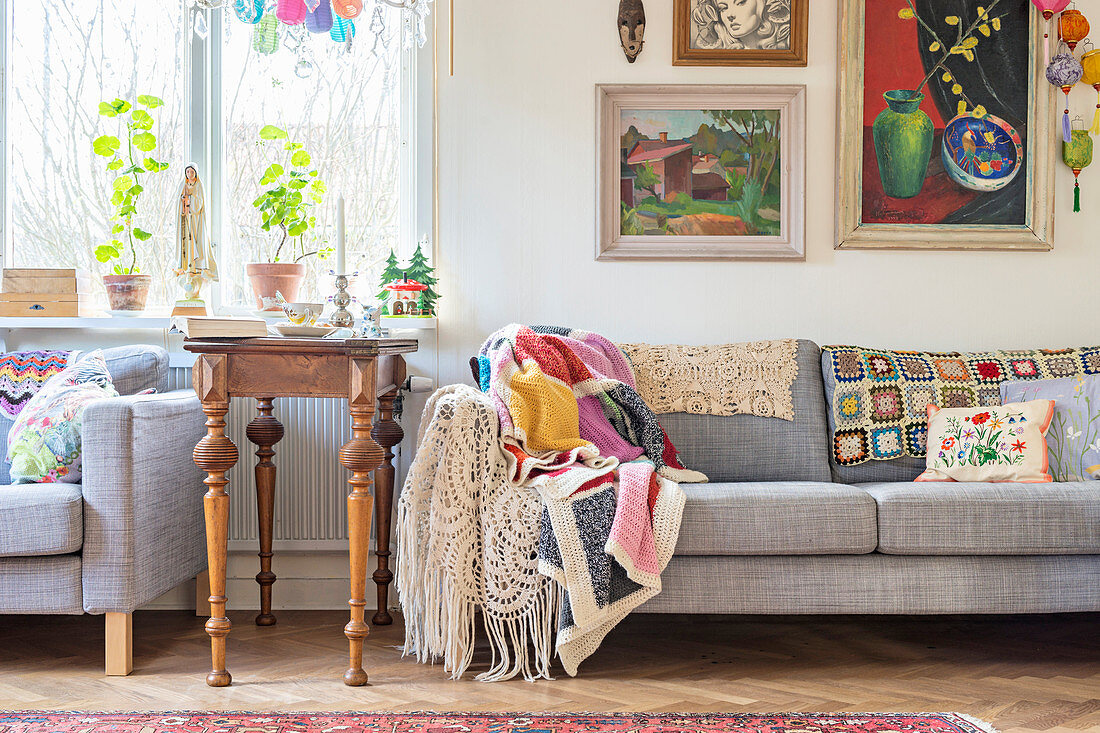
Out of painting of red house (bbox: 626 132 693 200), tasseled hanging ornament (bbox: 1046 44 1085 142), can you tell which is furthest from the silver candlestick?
tasseled hanging ornament (bbox: 1046 44 1085 142)

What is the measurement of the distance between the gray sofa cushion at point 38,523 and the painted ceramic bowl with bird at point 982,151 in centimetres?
281

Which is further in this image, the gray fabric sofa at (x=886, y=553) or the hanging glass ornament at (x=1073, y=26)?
the hanging glass ornament at (x=1073, y=26)

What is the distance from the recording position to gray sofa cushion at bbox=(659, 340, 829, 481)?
2699mm

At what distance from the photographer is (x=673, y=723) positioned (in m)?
1.92

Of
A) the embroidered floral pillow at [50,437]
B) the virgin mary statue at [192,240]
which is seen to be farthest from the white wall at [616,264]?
the embroidered floral pillow at [50,437]

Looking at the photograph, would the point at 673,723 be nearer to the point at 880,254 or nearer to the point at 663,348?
the point at 663,348

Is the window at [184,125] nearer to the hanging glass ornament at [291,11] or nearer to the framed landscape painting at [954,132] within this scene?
the hanging glass ornament at [291,11]

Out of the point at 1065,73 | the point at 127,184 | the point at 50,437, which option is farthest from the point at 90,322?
the point at 1065,73

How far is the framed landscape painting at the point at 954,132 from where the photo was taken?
3.02 m

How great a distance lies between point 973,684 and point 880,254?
1424 mm

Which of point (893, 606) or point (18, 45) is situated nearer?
point (893, 606)

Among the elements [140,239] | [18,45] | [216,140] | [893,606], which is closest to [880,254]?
[893,606]

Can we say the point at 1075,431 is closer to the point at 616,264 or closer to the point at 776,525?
the point at 776,525

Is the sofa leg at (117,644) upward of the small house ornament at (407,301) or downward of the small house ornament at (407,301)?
downward
